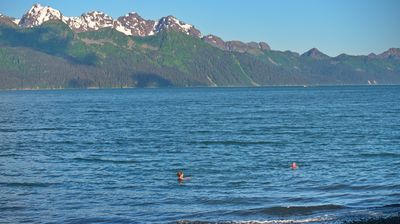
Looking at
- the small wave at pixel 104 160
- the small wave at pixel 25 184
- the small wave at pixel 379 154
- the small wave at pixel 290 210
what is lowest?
the small wave at pixel 104 160

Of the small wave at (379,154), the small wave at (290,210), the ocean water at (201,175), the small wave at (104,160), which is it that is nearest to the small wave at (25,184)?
the ocean water at (201,175)

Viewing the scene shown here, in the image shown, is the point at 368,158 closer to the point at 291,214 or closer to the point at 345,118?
the point at 291,214

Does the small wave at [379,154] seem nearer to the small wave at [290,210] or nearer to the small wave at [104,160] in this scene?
the small wave at [104,160]

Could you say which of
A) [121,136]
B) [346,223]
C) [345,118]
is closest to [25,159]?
[121,136]

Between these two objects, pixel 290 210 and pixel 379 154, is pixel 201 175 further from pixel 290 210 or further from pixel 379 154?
pixel 379 154

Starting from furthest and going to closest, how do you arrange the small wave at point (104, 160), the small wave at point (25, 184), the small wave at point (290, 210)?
the small wave at point (104, 160) < the small wave at point (25, 184) < the small wave at point (290, 210)

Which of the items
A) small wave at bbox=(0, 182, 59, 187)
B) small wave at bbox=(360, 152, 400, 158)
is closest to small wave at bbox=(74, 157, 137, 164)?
small wave at bbox=(0, 182, 59, 187)

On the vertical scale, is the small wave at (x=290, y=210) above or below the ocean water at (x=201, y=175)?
above

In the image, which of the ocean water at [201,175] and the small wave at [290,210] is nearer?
the small wave at [290,210]

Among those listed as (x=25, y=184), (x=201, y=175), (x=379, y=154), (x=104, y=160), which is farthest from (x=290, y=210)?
(x=104, y=160)

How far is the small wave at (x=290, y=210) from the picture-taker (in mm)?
33263

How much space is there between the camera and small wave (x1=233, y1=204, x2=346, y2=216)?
33.3m

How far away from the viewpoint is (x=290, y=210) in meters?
33.8

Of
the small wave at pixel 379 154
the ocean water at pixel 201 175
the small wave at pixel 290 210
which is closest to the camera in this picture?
the small wave at pixel 290 210
